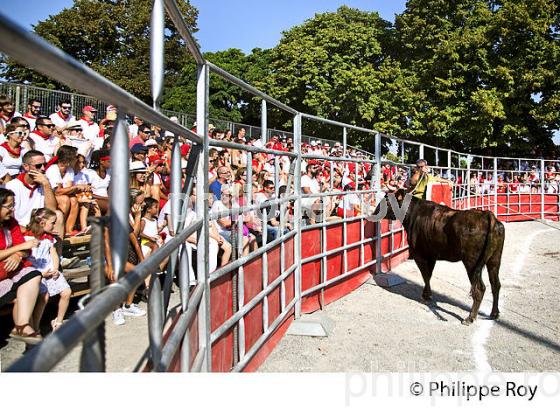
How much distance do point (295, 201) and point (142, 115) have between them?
13.1ft

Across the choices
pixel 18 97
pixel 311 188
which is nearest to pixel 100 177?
pixel 311 188

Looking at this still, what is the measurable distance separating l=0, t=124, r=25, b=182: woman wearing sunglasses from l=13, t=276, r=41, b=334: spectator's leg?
0.71 m

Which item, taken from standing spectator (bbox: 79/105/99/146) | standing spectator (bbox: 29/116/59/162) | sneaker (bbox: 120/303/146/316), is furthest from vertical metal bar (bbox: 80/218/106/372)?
standing spectator (bbox: 79/105/99/146)

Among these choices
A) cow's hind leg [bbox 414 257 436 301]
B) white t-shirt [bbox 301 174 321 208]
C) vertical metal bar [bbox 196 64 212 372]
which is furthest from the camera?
cow's hind leg [bbox 414 257 436 301]

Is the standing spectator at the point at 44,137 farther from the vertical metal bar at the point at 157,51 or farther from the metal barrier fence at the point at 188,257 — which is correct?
the vertical metal bar at the point at 157,51

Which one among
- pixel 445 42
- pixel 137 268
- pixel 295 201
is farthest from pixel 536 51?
pixel 137 268

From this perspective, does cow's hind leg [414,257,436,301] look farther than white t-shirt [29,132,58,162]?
Yes

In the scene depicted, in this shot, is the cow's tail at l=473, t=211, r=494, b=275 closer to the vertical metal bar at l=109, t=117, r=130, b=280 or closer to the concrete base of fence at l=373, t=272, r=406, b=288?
the concrete base of fence at l=373, t=272, r=406, b=288

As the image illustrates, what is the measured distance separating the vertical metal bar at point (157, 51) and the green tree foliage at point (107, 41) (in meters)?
0.97

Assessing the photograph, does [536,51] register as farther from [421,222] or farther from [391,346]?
[391,346]

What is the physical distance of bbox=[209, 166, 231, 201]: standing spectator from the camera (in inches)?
143

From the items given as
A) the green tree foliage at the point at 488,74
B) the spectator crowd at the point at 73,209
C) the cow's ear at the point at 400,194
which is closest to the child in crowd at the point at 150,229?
the spectator crowd at the point at 73,209

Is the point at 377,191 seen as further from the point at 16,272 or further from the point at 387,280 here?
the point at 16,272

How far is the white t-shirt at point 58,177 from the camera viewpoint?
3.27 m
